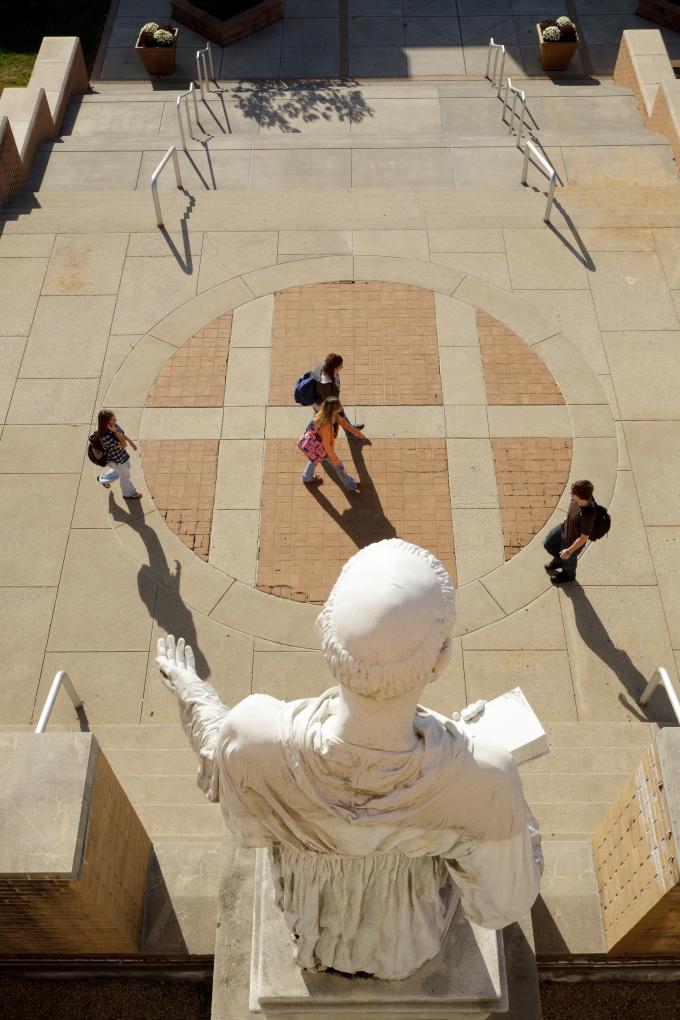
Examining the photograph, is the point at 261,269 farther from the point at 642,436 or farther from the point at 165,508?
the point at 642,436

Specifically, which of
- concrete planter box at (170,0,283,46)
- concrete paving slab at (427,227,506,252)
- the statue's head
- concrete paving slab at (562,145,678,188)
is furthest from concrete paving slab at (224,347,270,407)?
concrete planter box at (170,0,283,46)

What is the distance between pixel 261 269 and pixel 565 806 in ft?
24.7

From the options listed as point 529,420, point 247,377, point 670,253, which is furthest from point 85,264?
point 670,253

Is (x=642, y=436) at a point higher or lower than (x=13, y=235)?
lower

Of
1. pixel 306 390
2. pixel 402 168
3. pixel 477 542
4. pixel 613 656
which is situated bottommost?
pixel 613 656

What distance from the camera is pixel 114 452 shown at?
8461 mm

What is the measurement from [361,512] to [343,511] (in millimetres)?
188

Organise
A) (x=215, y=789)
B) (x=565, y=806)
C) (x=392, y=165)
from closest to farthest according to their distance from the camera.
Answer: (x=215, y=789) < (x=565, y=806) < (x=392, y=165)

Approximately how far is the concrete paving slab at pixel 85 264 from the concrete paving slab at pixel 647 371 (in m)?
6.26

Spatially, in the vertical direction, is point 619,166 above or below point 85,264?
above

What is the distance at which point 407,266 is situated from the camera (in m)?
11.1

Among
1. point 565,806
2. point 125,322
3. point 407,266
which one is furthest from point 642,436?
point 125,322

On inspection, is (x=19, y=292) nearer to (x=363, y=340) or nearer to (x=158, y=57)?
(x=363, y=340)

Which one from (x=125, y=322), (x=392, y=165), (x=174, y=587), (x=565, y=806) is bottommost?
(x=565, y=806)
